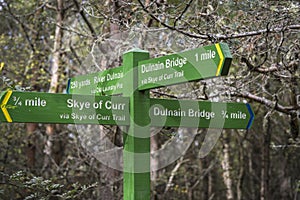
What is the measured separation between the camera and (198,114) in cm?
405

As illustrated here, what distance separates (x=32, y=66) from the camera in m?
9.27

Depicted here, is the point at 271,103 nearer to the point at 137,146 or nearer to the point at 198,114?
the point at 198,114

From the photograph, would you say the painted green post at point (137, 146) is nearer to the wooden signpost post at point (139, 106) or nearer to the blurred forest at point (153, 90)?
the wooden signpost post at point (139, 106)

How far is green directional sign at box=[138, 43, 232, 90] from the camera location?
10.9ft

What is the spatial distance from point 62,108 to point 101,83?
67cm

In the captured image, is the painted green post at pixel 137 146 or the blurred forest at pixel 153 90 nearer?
the painted green post at pixel 137 146

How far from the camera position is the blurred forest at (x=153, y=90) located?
5105 mm

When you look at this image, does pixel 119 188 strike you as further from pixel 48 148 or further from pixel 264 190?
pixel 264 190

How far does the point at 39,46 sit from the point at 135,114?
23.3 ft

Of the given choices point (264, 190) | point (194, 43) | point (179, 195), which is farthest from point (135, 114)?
point (179, 195)

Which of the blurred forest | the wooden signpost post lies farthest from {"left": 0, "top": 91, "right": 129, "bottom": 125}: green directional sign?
the blurred forest

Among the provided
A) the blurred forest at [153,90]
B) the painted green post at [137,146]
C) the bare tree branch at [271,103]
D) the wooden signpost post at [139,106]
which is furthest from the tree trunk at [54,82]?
the painted green post at [137,146]

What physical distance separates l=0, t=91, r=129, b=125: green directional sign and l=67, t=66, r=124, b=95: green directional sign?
10.2 inches

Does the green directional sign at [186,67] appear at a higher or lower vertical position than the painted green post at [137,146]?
higher
